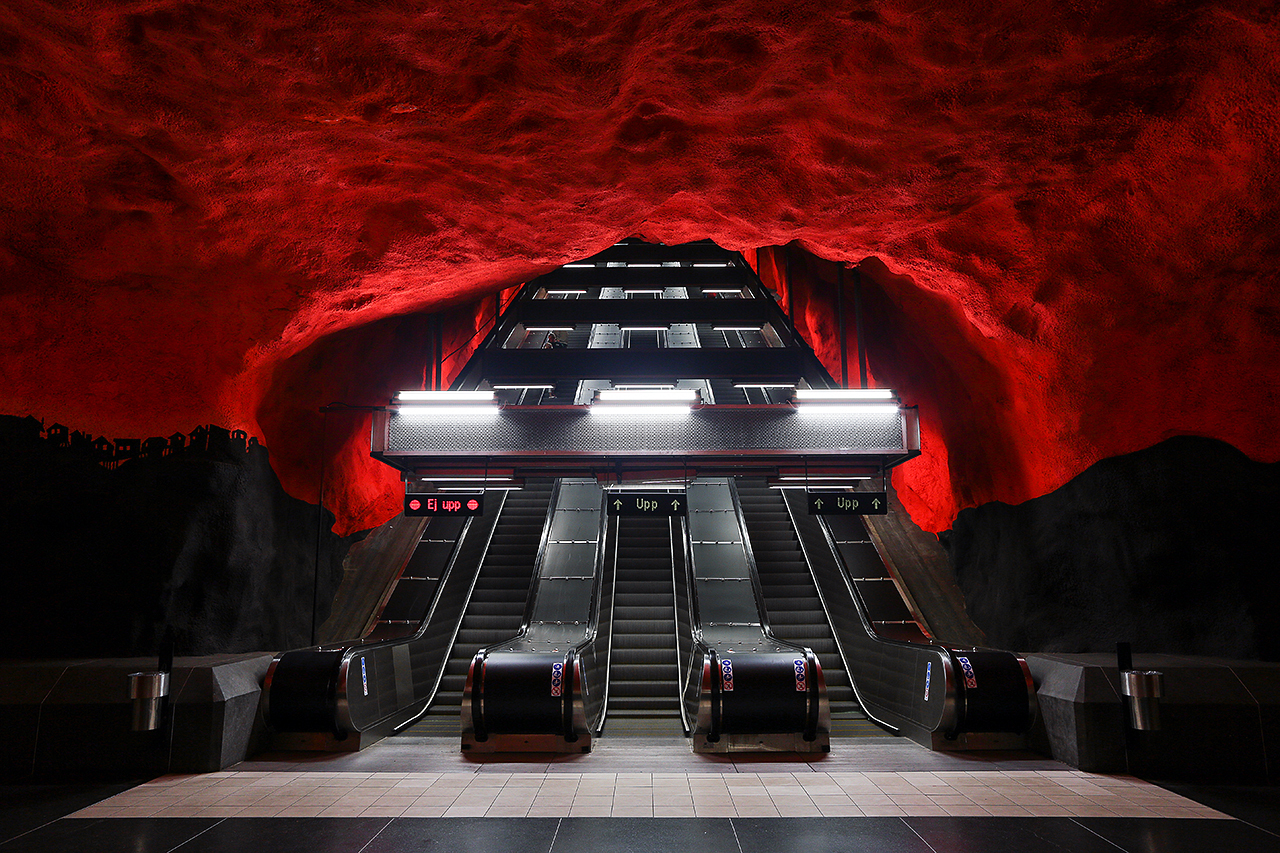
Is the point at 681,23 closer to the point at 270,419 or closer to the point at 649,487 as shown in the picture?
the point at 649,487

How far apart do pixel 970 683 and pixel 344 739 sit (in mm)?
5870

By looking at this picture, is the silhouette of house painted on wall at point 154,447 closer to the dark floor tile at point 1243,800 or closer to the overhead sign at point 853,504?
the overhead sign at point 853,504

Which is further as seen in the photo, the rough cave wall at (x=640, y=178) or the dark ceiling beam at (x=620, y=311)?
the dark ceiling beam at (x=620, y=311)

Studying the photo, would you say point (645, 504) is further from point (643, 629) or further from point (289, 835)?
point (289, 835)

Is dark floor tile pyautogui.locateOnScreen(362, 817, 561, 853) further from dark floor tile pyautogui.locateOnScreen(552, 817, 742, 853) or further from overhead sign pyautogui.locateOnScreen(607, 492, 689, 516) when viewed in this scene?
overhead sign pyautogui.locateOnScreen(607, 492, 689, 516)

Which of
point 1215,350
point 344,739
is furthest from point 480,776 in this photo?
point 1215,350

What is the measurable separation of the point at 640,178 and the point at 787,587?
6.87 meters

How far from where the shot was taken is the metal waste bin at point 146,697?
5328 mm

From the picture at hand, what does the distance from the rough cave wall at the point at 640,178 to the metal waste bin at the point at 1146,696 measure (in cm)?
232

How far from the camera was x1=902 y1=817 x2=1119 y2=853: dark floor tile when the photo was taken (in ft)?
12.9

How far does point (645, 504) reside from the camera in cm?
884

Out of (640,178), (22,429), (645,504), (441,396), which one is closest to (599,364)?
(645,504)

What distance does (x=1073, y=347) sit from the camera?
6.66 meters

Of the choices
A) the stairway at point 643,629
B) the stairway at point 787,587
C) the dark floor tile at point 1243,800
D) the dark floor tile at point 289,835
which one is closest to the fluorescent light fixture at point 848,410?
the stairway at point 787,587
